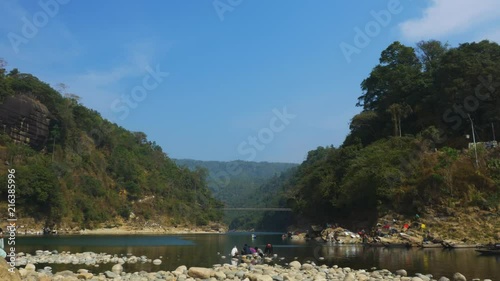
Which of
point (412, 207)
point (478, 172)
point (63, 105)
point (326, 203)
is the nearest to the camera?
point (478, 172)

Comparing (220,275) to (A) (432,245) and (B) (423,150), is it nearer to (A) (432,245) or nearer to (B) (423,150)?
(A) (432,245)

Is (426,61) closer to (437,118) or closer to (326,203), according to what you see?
(437,118)

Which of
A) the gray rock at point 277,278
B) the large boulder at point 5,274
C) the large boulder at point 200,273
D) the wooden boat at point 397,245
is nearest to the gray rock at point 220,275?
the large boulder at point 200,273

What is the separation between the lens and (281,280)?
57.1ft

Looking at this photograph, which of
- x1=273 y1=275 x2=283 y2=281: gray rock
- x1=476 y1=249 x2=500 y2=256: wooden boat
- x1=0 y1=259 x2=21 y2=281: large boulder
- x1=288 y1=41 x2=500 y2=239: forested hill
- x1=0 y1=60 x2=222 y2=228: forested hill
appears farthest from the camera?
x1=0 y1=60 x2=222 y2=228: forested hill

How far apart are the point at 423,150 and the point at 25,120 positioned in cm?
7771

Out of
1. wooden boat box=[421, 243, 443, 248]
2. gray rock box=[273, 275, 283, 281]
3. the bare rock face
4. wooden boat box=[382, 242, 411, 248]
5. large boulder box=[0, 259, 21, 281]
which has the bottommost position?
gray rock box=[273, 275, 283, 281]

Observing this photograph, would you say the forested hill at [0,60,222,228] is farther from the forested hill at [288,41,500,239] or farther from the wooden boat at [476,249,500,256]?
the wooden boat at [476,249,500,256]

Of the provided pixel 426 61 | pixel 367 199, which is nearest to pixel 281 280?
pixel 367 199

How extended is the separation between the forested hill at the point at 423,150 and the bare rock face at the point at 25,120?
58366 mm

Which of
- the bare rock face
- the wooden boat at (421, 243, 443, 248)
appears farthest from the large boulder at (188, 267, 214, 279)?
the bare rock face

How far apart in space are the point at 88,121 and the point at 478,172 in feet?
309

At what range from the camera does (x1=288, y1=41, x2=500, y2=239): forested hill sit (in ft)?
136

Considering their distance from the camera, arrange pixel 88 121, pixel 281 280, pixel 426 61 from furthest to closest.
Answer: pixel 88 121, pixel 426 61, pixel 281 280
